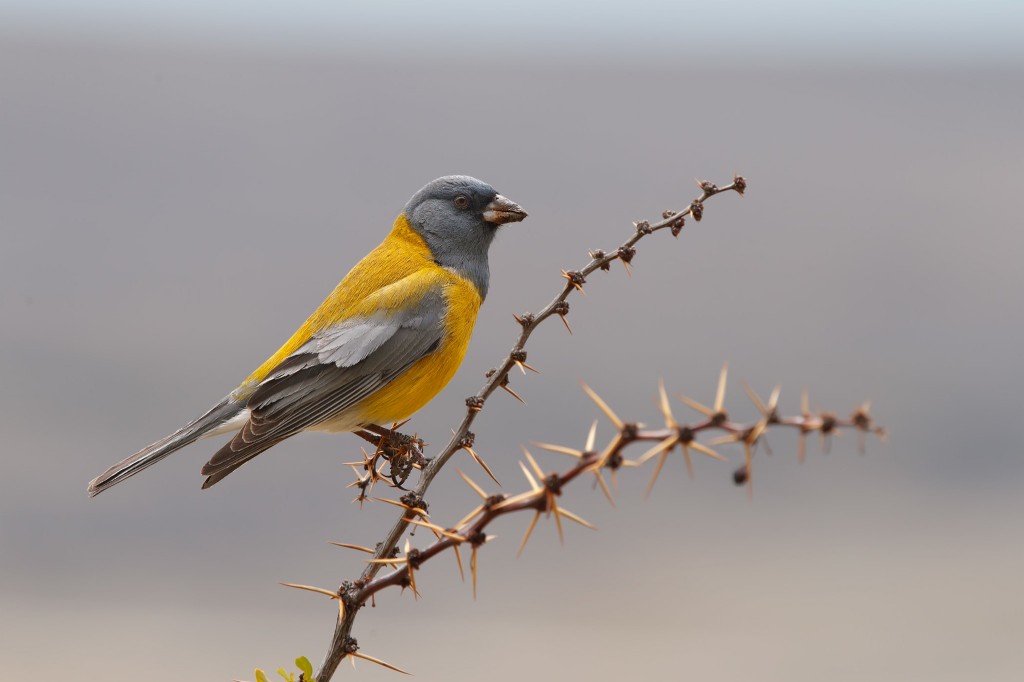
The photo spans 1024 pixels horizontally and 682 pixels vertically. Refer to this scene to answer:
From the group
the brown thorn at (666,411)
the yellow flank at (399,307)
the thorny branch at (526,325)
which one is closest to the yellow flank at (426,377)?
the yellow flank at (399,307)

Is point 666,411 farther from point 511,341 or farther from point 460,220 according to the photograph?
point 511,341

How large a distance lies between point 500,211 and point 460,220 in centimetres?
24

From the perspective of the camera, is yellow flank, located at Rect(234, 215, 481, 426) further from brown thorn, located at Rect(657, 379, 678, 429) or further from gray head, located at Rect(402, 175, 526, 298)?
brown thorn, located at Rect(657, 379, 678, 429)

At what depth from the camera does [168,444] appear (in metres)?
5.51

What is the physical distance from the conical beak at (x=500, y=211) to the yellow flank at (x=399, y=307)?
0.36 meters

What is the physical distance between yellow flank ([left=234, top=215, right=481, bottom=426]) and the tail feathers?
10 cm

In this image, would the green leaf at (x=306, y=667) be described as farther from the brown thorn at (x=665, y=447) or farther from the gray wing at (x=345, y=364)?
the gray wing at (x=345, y=364)

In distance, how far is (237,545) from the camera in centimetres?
5725

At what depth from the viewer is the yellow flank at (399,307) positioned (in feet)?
19.2

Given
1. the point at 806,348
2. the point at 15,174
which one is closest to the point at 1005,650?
the point at 806,348

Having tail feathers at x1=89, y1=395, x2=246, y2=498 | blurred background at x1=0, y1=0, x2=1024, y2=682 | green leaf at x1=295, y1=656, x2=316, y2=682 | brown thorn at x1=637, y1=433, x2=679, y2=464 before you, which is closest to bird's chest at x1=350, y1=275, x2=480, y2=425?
tail feathers at x1=89, y1=395, x2=246, y2=498

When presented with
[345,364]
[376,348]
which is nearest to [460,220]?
[376,348]

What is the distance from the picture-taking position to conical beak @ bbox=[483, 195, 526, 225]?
620cm

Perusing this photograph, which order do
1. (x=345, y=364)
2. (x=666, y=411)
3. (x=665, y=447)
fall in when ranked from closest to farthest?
1. (x=665, y=447)
2. (x=666, y=411)
3. (x=345, y=364)
